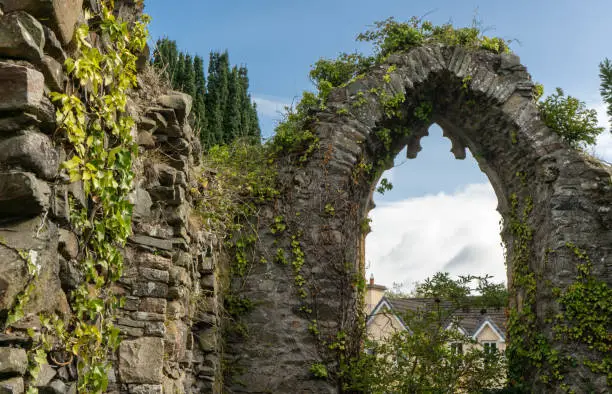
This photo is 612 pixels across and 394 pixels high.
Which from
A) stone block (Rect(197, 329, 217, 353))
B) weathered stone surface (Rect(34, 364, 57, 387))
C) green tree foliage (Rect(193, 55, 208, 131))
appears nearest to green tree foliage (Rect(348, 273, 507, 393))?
stone block (Rect(197, 329, 217, 353))

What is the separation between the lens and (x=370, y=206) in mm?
8453

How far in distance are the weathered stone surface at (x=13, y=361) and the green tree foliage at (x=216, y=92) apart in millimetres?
9452

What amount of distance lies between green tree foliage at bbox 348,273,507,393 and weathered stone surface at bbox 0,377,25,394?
5.11 metres

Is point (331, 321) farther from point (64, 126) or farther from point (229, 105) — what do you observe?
point (229, 105)

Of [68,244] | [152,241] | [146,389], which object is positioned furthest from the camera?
[152,241]

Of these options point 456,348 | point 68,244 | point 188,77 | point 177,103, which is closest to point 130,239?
point 177,103

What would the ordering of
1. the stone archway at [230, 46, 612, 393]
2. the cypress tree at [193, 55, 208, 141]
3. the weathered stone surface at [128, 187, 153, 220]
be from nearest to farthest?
the weathered stone surface at [128, 187, 153, 220], the stone archway at [230, 46, 612, 393], the cypress tree at [193, 55, 208, 141]

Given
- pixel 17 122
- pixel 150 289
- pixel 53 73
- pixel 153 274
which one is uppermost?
pixel 53 73

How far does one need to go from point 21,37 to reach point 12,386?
1319mm

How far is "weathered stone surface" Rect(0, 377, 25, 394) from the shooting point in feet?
7.23

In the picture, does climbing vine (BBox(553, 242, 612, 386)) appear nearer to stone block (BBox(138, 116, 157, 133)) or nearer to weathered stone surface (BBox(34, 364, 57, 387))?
stone block (BBox(138, 116, 157, 133))

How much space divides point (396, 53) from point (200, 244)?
159 inches

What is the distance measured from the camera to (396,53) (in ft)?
27.2

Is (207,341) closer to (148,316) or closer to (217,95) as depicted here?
(148,316)
